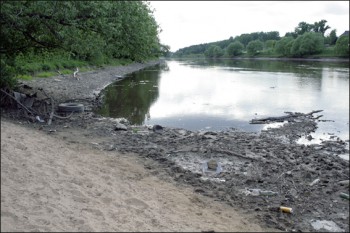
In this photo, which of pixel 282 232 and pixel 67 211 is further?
pixel 282 232

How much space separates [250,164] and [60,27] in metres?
11.8

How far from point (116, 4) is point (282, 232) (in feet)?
51.4

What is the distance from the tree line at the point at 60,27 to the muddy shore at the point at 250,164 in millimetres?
3918

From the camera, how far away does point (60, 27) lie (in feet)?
56.7

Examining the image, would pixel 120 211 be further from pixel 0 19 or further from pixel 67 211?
pixel 0 19

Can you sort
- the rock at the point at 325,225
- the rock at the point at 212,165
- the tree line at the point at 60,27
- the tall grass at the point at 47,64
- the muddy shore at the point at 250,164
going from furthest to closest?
1. the tall grass at the point at 47,64
2. the tree line at the point at 60,27
3. the rock at the point at 212,165
4. the muddy shore at the point at 250,164
5. the rock at the point at 325,225

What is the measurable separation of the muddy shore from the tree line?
3.92 meters

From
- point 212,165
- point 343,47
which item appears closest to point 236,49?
point 343,47

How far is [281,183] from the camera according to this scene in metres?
10.1

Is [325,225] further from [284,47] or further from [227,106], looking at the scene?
[284,47]

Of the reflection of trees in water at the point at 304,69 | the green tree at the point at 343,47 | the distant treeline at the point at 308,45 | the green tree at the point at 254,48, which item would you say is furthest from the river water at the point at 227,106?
the green tree at the point at 254,48

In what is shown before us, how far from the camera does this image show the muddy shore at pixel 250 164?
27.9 feet

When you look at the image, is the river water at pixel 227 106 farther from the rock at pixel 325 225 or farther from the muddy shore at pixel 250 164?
the rock at pixel 325 225

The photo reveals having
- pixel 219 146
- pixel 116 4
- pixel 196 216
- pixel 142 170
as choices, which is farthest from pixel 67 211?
pixel 116 4
